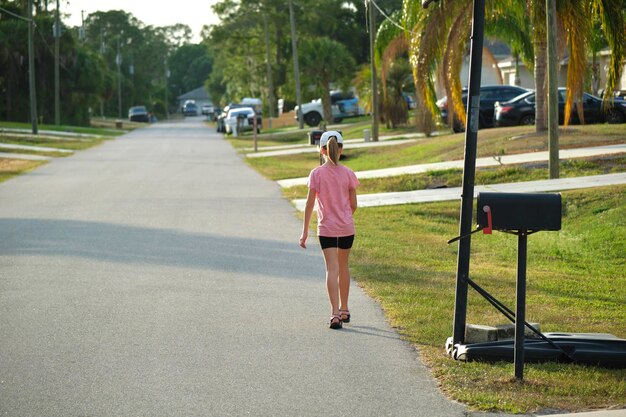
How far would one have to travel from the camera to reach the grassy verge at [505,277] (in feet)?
22.4

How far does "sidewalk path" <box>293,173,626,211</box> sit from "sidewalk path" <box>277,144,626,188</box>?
2634mm

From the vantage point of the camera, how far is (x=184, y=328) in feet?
29.1

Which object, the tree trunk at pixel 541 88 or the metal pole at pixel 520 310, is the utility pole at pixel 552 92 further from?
the metal pole at pixel 520 310

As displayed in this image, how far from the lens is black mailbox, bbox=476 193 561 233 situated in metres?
6.89

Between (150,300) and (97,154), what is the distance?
103 ft

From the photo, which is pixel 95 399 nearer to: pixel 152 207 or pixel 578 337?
pixel 578 337

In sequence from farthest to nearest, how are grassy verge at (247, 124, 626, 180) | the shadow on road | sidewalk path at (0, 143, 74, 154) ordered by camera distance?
sidewalk path at (0, 143, 74, 154) → grassy verge at (247, 124, 626, 180) → the shadow on road

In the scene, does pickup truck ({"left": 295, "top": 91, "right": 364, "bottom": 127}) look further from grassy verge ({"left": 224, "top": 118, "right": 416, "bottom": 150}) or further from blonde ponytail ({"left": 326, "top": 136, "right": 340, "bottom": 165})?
blonde ponytail ({"left": 326, "top": 136, "right": 340, "bottom": 165})

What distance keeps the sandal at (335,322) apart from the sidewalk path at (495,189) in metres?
10.2

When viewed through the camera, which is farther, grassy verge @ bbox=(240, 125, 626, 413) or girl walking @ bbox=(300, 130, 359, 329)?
girl walking @ bbox=(300, 130, 359, 329)

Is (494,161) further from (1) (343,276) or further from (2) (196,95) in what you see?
(2) (196,95)

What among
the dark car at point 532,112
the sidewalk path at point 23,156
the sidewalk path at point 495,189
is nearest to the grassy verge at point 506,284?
the sidewalk path at point 495,189

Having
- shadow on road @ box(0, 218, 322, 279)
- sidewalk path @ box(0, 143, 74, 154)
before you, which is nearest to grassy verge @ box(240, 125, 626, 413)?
shadow on road @ box(0, 218, 322, 279)

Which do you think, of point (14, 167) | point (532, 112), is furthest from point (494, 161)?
point (14, 167)
